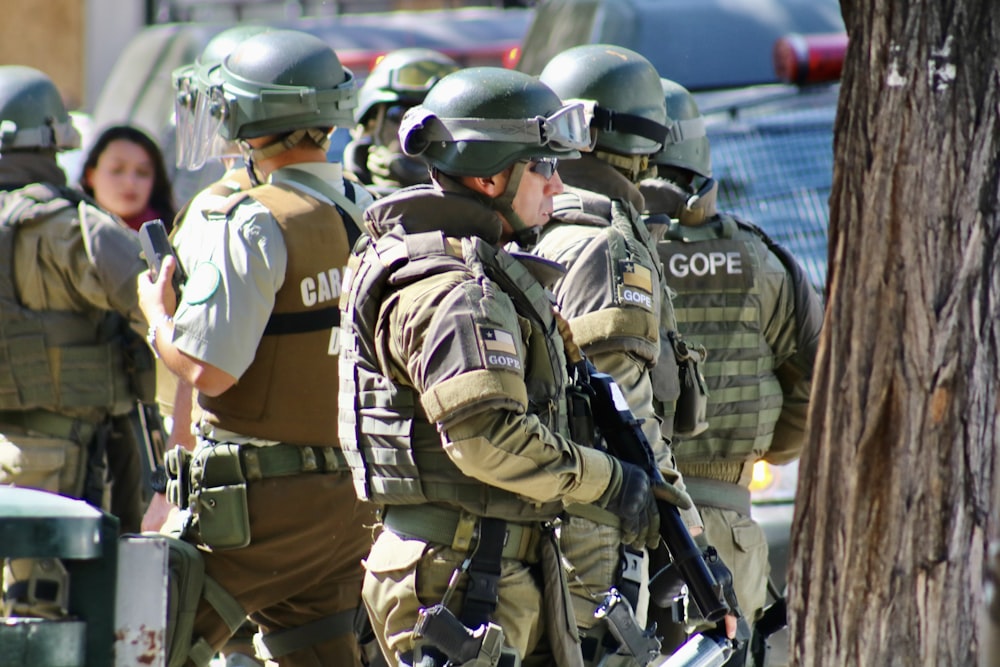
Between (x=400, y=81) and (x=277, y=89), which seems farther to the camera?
(x=400, y=81)

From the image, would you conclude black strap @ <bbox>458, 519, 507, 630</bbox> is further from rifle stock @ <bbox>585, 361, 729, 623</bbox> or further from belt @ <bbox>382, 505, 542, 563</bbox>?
rifle stock @ <bbox>585, 361, 729, 623</bbox>

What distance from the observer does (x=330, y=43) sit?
11422 millimetres

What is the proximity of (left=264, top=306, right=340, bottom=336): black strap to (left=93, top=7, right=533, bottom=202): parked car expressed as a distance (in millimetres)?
5568

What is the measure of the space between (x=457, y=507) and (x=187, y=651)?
3.97 feet

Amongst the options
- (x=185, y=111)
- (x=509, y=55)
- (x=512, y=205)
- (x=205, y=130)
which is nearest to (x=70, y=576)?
(x=512, y=205)

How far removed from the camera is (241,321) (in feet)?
14.7

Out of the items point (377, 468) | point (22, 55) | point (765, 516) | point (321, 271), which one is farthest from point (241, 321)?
point (22, 55)

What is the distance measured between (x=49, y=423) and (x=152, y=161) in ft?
8.91

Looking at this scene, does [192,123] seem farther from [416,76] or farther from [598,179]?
[416,76]

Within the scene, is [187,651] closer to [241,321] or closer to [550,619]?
[241,321]

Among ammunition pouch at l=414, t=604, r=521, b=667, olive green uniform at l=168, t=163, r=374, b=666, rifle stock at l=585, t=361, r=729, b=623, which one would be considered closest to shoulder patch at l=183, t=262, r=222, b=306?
olive green uniform at l=168, t=163, r=374, b=666

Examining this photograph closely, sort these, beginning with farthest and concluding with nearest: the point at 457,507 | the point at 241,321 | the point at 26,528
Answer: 1. the point at 241,321
2. the point at 457,507
3. the point at 26,528

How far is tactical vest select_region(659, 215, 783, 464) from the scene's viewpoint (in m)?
5.09

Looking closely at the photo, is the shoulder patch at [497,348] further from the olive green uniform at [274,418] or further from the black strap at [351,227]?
the black strap at [351,227]
